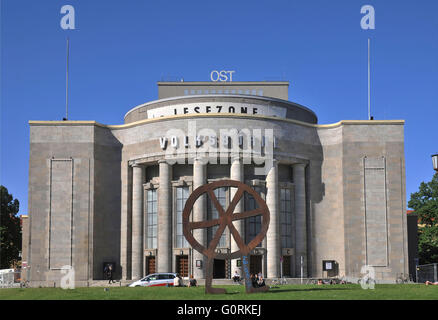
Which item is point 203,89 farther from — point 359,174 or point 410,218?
point 410,218

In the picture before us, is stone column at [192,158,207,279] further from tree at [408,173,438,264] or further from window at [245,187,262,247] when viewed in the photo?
tree at [408,173,438,264]

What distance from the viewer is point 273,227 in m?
62.1

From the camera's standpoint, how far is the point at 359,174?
210ft

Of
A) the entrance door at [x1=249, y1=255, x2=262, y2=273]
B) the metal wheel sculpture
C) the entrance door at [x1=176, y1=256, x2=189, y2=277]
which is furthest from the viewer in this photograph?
the entrance door at [x1=249, y1=255, x2=262, y2=273]

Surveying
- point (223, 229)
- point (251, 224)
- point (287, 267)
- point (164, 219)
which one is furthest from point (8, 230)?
point (223, 229)

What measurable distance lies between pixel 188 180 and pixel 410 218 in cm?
2735

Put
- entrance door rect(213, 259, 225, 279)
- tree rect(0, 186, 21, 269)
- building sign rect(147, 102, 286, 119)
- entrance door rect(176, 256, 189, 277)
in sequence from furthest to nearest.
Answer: tree rect(0, 186, 21, 269), building sign rect(147, 102, 286, 119), entrance door rect(176, 256, 189, 277), entrance door rect(213, 259, 225, 279)

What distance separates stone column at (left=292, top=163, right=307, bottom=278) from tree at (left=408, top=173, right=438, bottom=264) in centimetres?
2338

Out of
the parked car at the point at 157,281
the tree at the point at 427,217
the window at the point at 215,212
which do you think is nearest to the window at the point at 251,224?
the window at the point at 215,212

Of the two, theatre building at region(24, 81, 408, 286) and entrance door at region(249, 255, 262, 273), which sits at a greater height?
theatre building at region(24, 81, 408, 286)

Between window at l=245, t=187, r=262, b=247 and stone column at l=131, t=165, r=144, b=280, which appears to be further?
stone column at l=131, t=165, r=144, b=280

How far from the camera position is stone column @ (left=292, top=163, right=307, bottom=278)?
211ft

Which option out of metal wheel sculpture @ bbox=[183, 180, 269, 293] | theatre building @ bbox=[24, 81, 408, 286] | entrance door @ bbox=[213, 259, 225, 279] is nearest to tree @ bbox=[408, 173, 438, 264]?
theatre building @ bbox=[24, 81, 408, 286]

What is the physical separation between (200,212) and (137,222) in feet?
24.2
